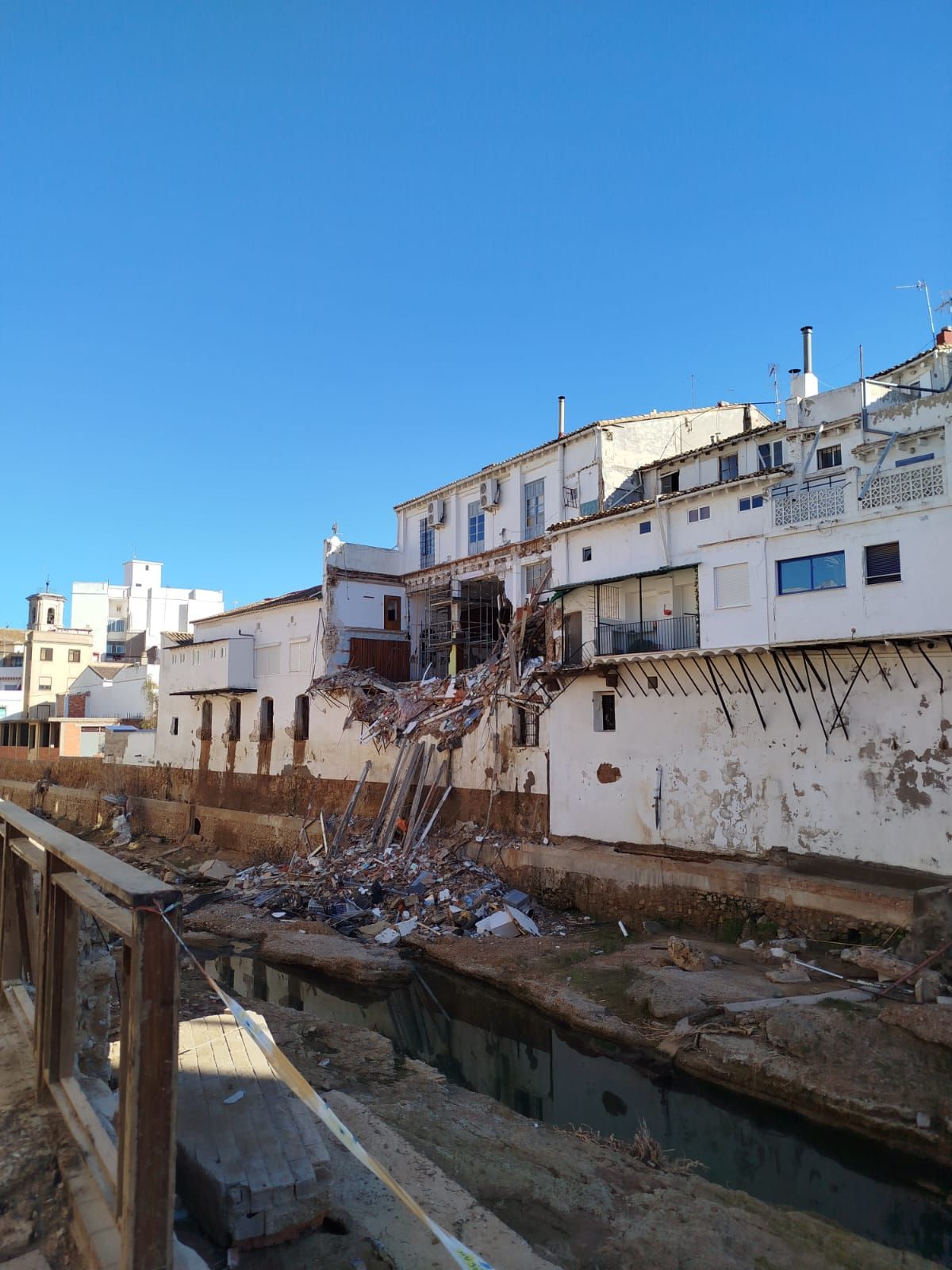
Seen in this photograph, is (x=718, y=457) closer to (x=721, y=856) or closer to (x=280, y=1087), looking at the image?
(x=721, y=856)

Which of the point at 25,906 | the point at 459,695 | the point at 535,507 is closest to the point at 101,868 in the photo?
the point at 25,906

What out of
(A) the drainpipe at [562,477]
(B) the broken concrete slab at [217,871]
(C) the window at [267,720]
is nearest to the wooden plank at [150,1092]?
(B) the broken concrete slab at [217,871]

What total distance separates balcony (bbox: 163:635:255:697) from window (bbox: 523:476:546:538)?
11.4 metres

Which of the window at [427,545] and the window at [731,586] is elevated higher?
the window at [427,545]

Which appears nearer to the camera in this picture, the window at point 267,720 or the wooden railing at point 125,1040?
the wooden railing at point 125,1040

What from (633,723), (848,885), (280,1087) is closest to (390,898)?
(633,723)

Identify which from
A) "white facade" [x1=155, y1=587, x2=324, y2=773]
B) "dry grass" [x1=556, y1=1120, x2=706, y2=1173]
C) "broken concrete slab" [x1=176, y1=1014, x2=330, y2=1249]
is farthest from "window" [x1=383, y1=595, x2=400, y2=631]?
"broken concrete slab" [x1=176, y1=1014, x2=330, y2=1249]

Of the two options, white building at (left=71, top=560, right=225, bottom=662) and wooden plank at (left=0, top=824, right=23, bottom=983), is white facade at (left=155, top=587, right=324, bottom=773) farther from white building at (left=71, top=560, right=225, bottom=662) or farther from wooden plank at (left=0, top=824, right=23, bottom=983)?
white building at (left=71, top=560, right=225, bottom=662)

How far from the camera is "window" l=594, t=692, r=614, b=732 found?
18125mm

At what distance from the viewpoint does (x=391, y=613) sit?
29.3 metres

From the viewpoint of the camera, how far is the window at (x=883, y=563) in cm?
1355

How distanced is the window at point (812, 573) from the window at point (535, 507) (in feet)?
37.6

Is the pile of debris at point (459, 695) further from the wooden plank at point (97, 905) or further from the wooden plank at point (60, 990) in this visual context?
the wooden plank at point (97, 905)

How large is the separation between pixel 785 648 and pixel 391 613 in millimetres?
16991
